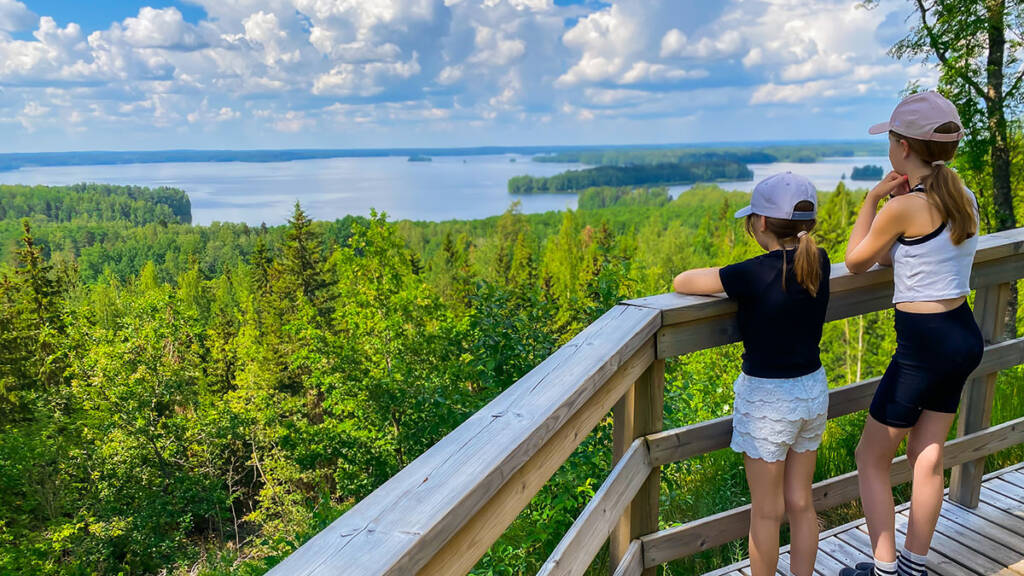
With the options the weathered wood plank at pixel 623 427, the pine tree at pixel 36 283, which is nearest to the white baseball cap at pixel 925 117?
the weathered wood plank at pixel 623 427

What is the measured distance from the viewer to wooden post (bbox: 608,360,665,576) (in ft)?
6.04

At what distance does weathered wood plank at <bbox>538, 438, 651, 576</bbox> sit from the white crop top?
92 cm

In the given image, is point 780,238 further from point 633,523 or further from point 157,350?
point 157,350

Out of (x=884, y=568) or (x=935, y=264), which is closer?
(x=935, y=264)

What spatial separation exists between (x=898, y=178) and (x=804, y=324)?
1.86ft

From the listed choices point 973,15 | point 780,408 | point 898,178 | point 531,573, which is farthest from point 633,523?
point 973,15

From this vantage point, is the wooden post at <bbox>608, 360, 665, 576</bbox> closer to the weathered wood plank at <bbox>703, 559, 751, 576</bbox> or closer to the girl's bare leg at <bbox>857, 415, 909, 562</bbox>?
the weathered wood plank at <bbox>703, 559, 751, 576</bbox>

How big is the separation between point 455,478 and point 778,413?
119cm

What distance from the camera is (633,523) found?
1.95 m

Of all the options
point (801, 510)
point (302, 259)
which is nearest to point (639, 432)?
point (801, 510)

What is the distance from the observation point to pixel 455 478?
0.99 metres

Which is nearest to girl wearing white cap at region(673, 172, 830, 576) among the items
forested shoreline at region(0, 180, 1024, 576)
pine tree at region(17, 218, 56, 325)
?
forested shoreline at region(0, 180, 1024, 576)

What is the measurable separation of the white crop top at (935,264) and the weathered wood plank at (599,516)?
3.01ft

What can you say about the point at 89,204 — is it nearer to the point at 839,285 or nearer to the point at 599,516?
the point at 839,285
